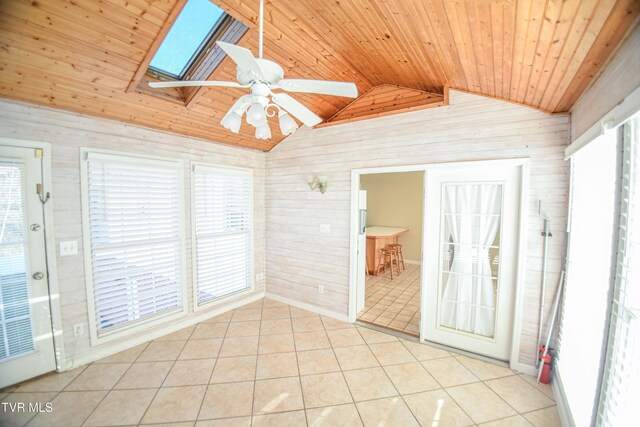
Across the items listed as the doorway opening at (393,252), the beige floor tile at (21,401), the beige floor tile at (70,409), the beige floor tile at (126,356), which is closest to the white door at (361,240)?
the doorway opening at (393,252)

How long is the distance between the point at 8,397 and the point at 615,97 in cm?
492

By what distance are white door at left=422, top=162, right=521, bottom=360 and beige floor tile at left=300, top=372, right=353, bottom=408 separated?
4.28 feet

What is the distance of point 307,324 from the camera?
347 cm

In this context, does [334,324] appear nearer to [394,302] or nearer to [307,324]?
[307,324]

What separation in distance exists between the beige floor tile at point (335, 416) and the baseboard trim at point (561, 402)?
1.52 meters

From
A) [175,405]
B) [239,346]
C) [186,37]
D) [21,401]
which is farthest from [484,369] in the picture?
[186,37]

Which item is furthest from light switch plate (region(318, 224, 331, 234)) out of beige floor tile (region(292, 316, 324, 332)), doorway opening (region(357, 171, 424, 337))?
beige floor tile (region(292, 316, 324, 332))

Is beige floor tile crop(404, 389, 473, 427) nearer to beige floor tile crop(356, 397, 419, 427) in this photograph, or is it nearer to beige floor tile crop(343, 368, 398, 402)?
beige floor tile crop(356, 397, 419, 427)

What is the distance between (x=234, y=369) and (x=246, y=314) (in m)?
1.27

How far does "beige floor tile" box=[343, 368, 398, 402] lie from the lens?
2186 millimetres

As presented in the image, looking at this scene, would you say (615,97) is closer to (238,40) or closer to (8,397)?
(238,40)

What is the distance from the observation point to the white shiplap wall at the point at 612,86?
121 centimetres

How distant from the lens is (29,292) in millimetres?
2289

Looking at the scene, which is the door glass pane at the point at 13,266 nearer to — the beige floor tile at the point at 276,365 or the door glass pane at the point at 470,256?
the beige floor tile at the point at 276,365
